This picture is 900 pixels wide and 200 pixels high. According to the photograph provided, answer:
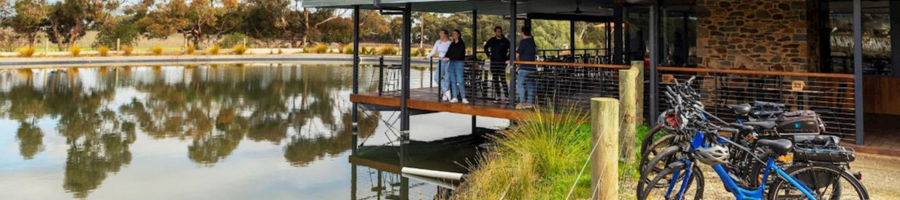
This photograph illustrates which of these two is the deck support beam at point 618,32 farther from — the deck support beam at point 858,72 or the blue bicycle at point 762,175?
the blue bicycle at point 762,175

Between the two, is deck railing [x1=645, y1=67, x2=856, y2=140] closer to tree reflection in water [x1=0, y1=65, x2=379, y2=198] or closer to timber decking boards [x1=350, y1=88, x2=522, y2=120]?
timber decking boards [x1=350, y1=88, x2=522, y2=120]

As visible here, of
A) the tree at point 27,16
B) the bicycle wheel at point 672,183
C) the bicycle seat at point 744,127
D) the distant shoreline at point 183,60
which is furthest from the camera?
the tree at point 27,16

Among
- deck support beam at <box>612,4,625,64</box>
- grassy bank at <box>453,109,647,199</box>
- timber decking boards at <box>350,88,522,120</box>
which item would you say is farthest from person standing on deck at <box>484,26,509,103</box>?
grassy bank at <box>453,109,647,199</box>

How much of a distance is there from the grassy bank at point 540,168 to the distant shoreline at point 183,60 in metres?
22.0

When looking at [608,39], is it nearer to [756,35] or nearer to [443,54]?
[756,35]

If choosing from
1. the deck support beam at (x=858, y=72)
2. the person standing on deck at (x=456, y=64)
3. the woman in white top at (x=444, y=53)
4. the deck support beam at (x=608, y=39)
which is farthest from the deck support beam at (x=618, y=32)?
the deck support beam at (x=858, y=72)

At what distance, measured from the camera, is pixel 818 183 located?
4812 mm

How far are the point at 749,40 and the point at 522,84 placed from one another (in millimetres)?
3391

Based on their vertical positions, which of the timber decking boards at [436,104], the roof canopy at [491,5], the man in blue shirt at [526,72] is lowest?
the timber decking boards at [436,104]

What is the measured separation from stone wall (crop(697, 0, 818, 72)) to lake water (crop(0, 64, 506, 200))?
14.8 feet

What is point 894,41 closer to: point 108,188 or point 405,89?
point 405,89

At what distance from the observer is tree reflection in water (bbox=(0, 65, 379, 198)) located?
11.0m

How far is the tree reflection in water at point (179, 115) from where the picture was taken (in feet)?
36.0

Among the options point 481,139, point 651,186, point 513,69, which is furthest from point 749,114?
point 481,139
